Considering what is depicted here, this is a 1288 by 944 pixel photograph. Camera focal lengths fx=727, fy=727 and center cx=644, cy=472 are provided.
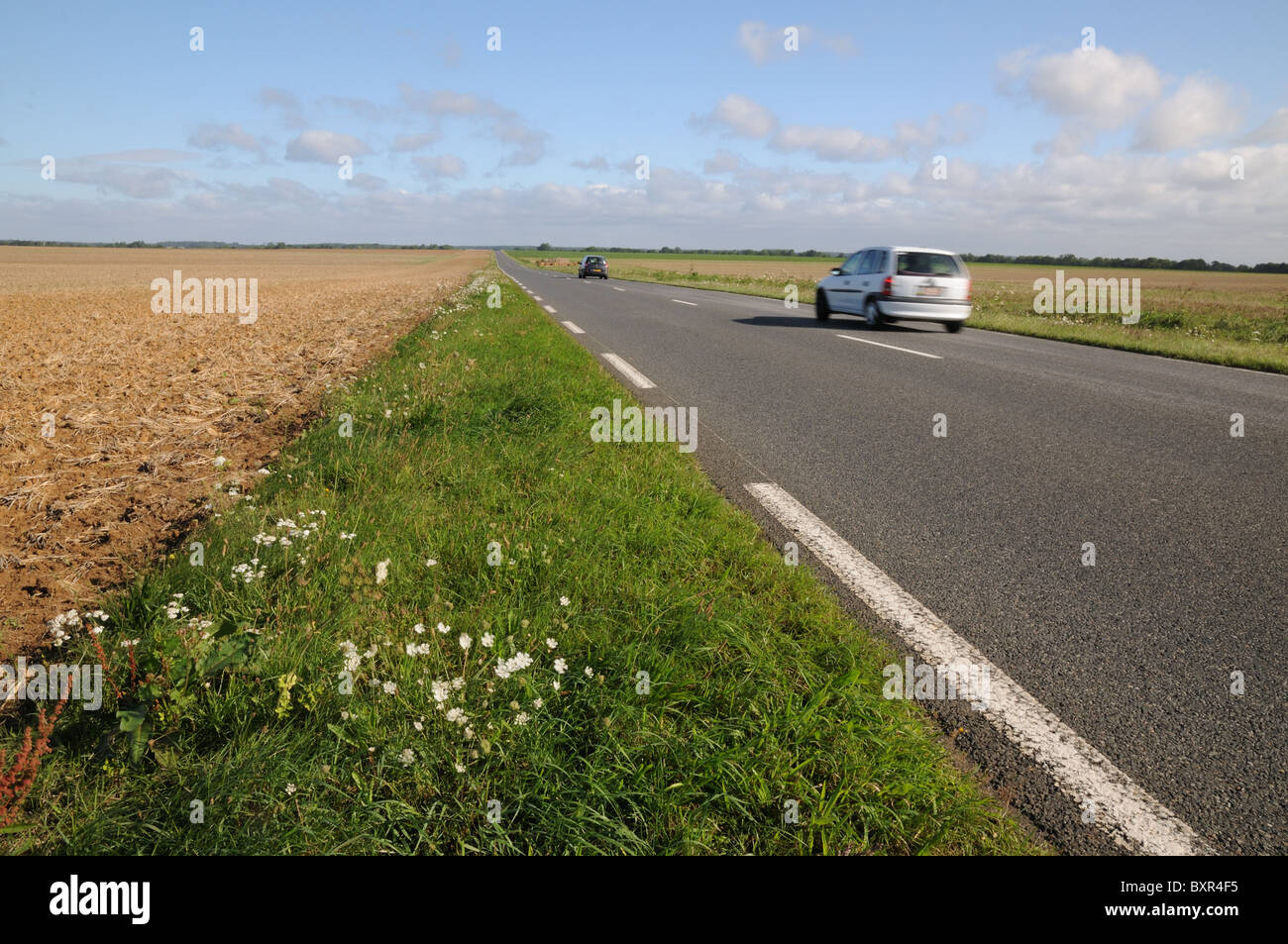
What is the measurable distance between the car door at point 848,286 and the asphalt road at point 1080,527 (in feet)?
20.2

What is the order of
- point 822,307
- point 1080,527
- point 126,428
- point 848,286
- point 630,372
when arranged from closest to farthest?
point 1080,527 < point 126,428 < point 630,372 < point 848,286 < point 822,307

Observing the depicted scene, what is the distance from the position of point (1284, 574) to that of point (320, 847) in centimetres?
393

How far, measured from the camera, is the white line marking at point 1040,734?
5.77 ft

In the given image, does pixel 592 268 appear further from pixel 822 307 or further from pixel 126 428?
pixel 126 428

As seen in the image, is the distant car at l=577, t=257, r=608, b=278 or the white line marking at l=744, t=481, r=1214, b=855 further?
the distant car at l=577, t=257, r=608, b=278

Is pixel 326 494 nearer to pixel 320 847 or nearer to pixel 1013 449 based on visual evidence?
pixel 320 847

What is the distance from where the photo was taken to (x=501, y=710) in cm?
208

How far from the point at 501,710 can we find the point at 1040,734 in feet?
5.13

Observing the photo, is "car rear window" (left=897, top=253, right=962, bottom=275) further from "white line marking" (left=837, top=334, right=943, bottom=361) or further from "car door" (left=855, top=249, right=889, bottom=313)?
"white line marking" (left=837, top=334, right=943, bottom=361)

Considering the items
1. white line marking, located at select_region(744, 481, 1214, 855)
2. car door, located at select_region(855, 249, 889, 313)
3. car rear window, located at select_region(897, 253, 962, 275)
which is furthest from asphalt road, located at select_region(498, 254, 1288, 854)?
car door, located at select_region(855, 249, 889, 313)

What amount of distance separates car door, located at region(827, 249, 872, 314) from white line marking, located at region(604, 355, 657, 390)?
7024mm

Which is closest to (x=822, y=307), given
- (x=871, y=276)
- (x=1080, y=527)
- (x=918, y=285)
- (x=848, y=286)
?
(x=848, y=286)

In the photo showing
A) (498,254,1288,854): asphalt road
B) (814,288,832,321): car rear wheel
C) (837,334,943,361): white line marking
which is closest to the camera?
(498,254,1288,854): asphalt road

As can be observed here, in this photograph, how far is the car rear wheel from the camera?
1567cm
